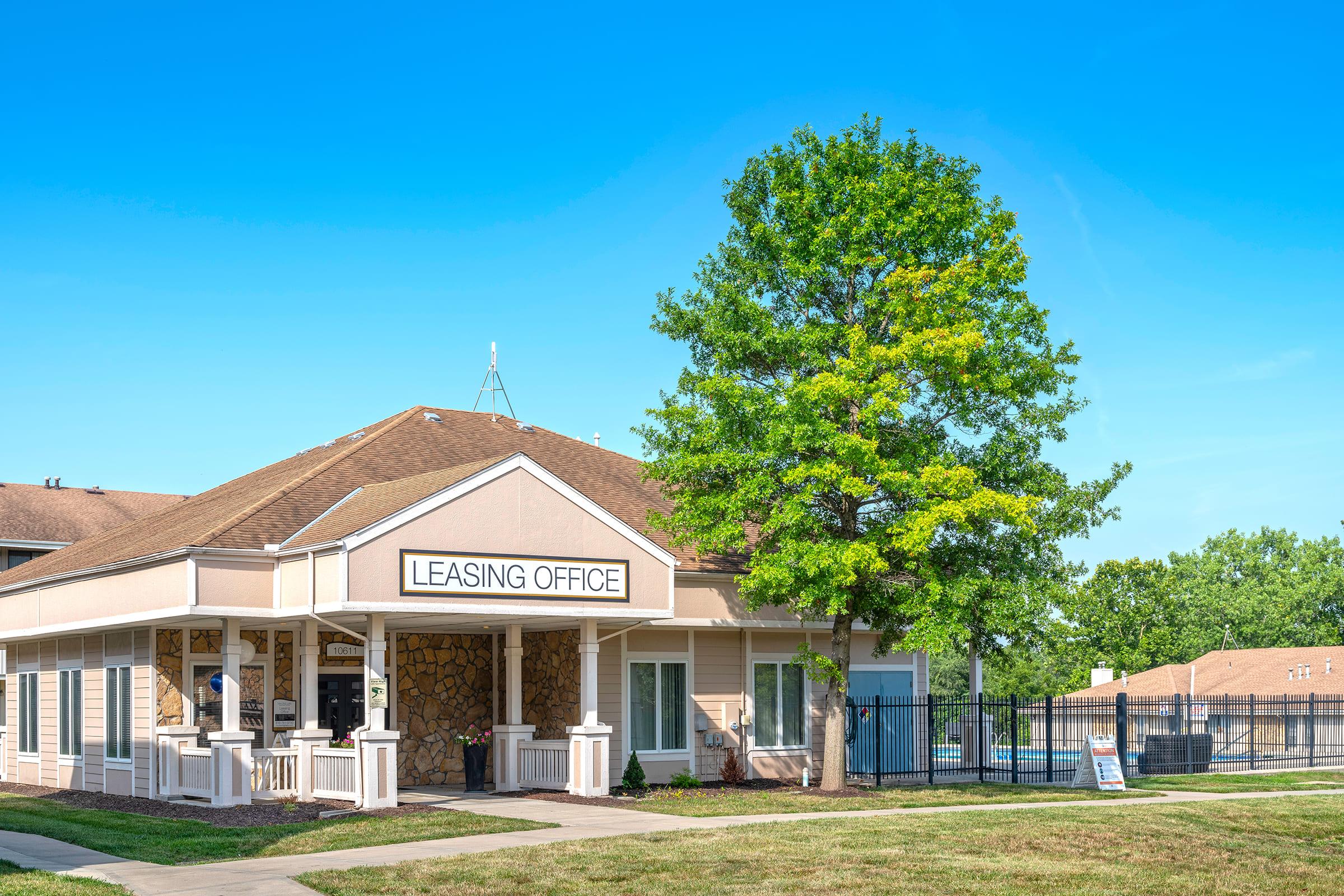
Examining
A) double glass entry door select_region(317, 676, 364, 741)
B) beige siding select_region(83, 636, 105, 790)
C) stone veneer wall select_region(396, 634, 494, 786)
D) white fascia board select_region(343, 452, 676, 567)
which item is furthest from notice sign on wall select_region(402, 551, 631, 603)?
beige siding select_region(83, 636, 105, 790)

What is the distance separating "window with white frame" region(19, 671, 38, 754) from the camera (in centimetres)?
2883

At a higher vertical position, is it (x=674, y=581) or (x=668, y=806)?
(x=674, y=581)

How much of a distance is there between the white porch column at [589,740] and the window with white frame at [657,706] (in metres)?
2.30

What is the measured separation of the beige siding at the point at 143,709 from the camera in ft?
76.9

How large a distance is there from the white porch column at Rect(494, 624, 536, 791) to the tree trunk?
5250 millimetres

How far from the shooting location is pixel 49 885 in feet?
43.6

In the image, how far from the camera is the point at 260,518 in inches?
915

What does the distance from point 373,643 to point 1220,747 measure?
3480 cm

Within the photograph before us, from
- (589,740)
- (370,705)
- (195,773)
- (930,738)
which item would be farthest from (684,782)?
(195,773)

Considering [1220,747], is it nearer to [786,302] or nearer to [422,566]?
[786,302]

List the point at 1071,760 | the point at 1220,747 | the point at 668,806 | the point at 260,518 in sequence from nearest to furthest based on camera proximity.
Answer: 1. the point at 668,806
2. the point at 260,518
3. the point at 1071,760
4. the point at 1220,747

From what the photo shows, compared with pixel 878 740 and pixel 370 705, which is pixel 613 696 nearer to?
pixel 878 740

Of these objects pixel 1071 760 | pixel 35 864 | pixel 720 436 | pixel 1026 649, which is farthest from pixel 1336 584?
Answer: pixel 35 864

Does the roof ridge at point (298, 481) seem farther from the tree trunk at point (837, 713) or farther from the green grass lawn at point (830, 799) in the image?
the tree trunk at point (837, 713)
